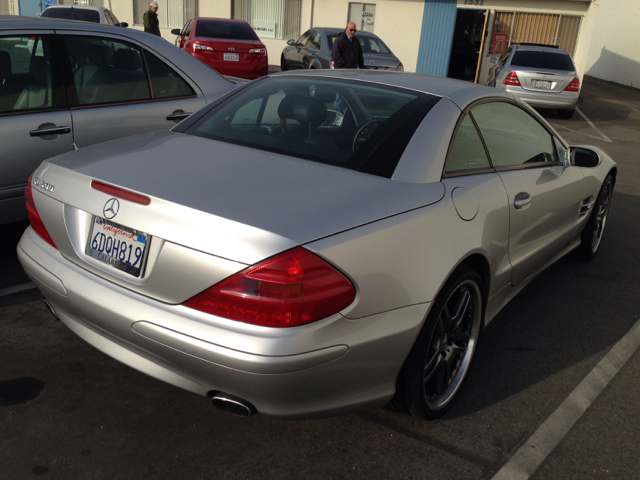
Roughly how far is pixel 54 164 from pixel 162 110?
2.14 m

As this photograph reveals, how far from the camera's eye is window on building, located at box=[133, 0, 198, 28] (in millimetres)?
24953

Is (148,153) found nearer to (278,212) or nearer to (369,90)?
(278,212)

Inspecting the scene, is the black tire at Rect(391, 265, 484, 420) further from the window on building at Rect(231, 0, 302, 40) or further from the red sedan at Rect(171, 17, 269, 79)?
the window on building at Rect(231, 0, 302, 40)

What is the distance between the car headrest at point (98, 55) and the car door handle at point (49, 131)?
0.61m

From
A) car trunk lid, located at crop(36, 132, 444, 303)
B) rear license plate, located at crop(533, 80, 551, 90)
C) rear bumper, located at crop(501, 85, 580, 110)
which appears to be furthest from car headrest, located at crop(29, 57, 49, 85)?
rear license plate, located at crop(533, 80, 551, 90)

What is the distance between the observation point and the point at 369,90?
11.1 feet

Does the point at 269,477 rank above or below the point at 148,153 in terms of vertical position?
below

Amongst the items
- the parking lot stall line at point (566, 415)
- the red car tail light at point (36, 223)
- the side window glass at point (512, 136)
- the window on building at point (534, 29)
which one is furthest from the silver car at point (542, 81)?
the red car tail light at point (36, 223)

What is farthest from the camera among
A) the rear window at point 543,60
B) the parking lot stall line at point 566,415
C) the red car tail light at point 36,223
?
the rear window at point 543,60

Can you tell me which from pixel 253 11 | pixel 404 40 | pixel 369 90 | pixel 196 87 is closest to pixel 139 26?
pixel 253 11

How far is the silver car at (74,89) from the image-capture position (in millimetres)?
4199

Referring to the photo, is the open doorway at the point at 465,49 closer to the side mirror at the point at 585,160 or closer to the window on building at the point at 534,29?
the window on building at the point at 534,29

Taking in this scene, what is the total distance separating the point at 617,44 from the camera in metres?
27.6

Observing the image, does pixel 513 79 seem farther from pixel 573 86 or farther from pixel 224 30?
pixel 224 30
